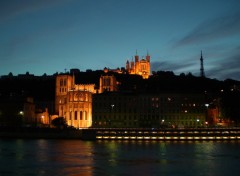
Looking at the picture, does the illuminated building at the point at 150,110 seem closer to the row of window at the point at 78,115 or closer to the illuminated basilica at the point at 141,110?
the illuminated basilica at the point at 141,110

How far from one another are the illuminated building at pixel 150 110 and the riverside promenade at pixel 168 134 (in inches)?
1346

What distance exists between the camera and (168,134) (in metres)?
90.6

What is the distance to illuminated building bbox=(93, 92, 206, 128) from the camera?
128125mm

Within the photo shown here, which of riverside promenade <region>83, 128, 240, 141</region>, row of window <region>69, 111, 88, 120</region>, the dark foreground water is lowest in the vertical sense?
the dark foreground water

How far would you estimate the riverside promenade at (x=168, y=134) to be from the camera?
89.4m

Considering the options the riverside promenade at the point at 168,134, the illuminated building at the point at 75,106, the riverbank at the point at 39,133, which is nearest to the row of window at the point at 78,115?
the illuminated building at the point at 75,106

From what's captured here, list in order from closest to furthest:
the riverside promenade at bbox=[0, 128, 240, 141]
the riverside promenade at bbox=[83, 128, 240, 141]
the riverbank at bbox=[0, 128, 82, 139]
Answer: the riverside promenade at bbox=[83, 128, 240, 141] < the riverside promenade at bbox=[0, 128, 240, 141] < the riverbank at bbox=[0, 128, 82, 139]

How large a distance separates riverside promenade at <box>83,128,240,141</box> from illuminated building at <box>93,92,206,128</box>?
112 ft

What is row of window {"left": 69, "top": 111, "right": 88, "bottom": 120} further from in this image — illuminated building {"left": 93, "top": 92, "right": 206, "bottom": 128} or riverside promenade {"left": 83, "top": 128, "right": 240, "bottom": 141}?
riverside promenade {"left": 83, "top": 128, "right": 240, "bottom": 141}

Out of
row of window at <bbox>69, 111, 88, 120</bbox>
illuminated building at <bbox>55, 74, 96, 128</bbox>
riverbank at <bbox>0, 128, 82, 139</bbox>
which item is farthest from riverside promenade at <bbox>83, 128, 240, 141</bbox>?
row of window at <bbox>69, 111, 88, 120</bbox>

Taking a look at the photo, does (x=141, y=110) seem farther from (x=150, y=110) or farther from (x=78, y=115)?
(x=78, y=115)

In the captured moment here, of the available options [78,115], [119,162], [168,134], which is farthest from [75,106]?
[119,162]

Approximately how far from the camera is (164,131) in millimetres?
91812

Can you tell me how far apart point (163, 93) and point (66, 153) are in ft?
245
